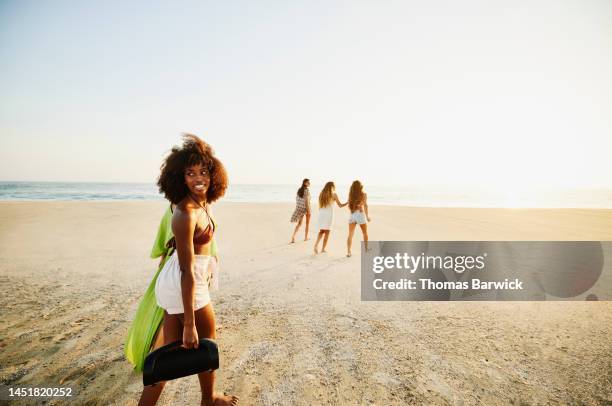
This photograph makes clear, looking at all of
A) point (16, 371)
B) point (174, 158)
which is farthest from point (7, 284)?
point (174, 158)

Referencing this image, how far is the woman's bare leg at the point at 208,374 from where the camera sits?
7.72 ft

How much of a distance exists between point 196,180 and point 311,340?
8.63ft

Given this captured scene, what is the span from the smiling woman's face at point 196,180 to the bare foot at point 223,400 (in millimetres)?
→ 1747

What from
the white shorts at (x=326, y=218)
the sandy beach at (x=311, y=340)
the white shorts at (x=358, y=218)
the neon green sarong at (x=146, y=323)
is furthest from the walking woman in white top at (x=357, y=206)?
the neon green sarong at (x=146, y=323)

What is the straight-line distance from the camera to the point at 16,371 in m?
2.99

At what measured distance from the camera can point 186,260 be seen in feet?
6.70

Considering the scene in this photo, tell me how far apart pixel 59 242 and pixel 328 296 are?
8.70 metres

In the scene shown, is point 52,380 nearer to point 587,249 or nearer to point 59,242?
point 59,242

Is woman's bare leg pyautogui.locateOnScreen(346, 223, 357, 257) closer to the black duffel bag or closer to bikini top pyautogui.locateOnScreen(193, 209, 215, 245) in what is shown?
bikini top pyautogui.locateOnScreen(193, 209, 215, 245)

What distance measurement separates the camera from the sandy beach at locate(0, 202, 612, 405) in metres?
2.83

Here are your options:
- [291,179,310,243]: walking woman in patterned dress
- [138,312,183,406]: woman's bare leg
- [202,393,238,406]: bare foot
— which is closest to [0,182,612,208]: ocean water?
[291,179,310,243]: walking woman in patterned dress

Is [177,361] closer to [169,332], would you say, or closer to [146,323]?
[169,332]

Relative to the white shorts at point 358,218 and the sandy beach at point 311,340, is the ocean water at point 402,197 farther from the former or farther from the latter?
the sandy beach at point 311,340

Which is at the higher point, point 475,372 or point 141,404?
point 141,404
